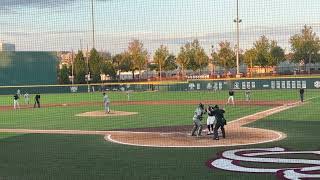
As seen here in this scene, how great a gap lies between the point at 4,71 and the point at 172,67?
2944 centimetres

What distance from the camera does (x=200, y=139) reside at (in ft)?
56.2

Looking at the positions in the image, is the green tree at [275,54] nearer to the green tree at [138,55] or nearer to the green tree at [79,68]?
the green tree at [138,55]

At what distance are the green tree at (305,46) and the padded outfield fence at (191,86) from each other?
7.39 metres

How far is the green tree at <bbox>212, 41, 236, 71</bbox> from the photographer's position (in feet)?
255

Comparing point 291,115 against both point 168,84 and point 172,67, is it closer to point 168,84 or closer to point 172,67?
point 168,84

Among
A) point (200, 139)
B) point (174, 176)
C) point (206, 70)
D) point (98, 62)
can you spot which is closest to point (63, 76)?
point (98, 62)

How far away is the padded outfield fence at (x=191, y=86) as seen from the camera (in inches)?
1978

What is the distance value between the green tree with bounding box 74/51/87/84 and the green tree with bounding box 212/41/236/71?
20961mm

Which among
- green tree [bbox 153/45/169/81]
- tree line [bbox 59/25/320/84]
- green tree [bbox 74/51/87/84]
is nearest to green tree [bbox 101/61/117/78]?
tree line [bbox 59/25/320/84]

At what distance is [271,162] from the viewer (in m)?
12.4

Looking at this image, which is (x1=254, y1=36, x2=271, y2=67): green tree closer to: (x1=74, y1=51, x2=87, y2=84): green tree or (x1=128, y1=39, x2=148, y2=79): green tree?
(x1=128, y1=39, x2=148, y2=79): green tree

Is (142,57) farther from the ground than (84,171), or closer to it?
farther from the ground

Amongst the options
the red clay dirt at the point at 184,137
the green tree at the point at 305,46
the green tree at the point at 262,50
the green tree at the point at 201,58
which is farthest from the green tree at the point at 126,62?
the red clay dirt at the point at 184,137

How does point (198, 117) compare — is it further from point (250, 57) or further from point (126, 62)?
point (126, 62)
